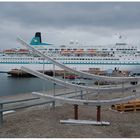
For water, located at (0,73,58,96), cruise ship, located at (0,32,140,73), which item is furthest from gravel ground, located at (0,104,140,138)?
cruise ship, located at (0,32,140,73)

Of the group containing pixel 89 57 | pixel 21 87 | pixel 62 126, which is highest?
pixel 89 57

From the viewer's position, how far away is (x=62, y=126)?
542 centimetres

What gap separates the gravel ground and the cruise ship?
156 feet

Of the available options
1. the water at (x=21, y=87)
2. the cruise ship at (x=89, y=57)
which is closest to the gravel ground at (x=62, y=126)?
the water at (x=21, y=87)

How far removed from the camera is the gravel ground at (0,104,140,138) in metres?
4.78

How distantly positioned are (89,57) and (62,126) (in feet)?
172

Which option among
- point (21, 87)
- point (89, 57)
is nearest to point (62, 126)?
point (21, 87)

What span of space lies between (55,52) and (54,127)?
55.4 metres

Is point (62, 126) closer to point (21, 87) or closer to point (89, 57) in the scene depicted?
point (21, 87)

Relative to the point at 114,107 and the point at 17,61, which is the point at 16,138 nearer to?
the point at 114,107

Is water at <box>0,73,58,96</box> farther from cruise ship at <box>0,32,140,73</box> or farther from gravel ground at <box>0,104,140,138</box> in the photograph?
cruise ship at <box>0,32,140,73</box>

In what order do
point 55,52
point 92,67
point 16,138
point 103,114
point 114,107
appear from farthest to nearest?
point 55,52
point 92,67
point 114,107
point 103,114
point 16,138

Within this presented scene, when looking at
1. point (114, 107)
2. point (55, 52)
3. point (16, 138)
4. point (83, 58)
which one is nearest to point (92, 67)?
point (83, 58)

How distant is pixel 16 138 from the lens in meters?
4.43
